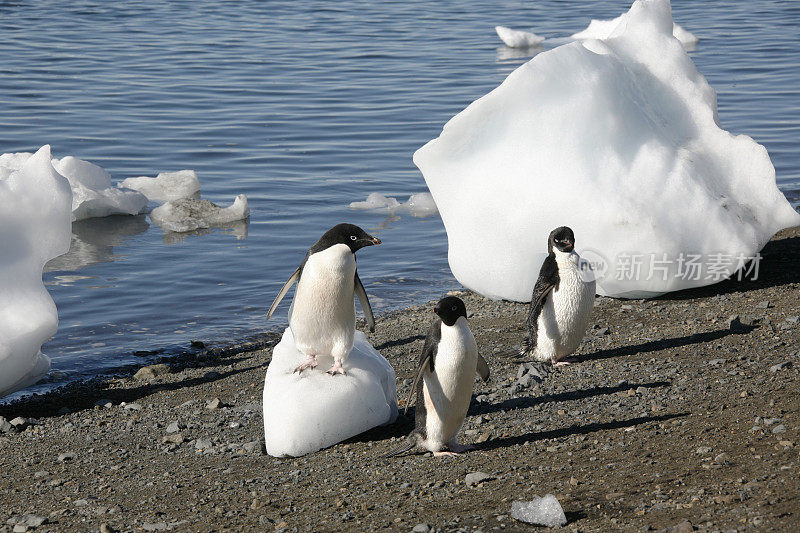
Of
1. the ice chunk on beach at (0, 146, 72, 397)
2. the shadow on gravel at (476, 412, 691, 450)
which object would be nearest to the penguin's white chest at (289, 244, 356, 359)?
the shadow on gravel at (476, 412, 691, 450)

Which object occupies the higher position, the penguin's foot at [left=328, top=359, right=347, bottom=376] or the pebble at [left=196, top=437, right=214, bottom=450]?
the penguin's foot at [left=328, top=359, right=347, bottom=376]

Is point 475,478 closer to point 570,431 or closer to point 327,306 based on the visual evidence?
point 570,431

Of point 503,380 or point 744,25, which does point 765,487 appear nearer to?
point 503,380

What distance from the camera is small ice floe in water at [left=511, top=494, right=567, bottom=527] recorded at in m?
3.67

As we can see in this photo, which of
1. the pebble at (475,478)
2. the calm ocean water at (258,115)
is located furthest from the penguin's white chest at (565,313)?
the calm ocean water at (258,115)

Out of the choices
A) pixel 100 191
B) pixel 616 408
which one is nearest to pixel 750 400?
pixel 616 408

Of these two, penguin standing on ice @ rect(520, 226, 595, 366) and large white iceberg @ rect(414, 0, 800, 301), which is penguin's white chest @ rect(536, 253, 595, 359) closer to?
penguin standing on ice @ rect(520, 226, 595, 366)

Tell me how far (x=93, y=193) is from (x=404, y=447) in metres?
7.59

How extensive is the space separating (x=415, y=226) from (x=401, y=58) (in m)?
10.9

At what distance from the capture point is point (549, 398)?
17.6ft

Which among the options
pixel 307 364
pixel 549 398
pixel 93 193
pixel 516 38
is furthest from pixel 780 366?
pixel 516 38

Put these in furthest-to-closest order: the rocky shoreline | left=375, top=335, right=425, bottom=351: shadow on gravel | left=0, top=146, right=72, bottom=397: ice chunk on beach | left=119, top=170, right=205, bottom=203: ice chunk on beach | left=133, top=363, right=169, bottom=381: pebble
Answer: left=119, top=170, right=205, bottom=203: ice chunk on beach < left=375, top=335, right=425, bottom=351: shadow on gravel < left=133, top=363, right=169, bottom=381: pebble < left=0, top=146, right=72, bottom=397: ice chunk on beach < the rocky shoreline

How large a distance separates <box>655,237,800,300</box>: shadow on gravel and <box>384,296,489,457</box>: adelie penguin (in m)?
3.03

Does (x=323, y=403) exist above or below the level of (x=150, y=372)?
above
